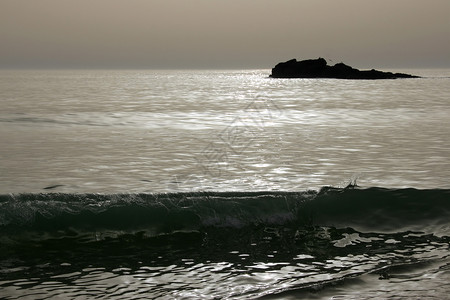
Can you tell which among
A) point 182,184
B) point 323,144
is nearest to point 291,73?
point 323,144

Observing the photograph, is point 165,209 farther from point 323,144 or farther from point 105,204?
point 323,144

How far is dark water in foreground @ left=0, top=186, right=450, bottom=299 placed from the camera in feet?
26.2

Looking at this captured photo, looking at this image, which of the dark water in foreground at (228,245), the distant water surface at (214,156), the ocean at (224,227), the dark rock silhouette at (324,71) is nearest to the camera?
the dark water in foreground at (228,245)

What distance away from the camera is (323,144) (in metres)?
29.0

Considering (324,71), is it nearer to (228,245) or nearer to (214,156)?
(214,156)

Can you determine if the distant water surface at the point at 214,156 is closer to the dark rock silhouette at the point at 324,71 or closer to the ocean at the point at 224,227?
the ocean at the point at 224,227

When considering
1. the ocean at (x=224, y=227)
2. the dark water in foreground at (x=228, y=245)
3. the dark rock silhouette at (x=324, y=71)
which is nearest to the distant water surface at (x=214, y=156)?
the ocean at (x=224, y=227)

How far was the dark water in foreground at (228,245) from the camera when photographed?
799 centimetres

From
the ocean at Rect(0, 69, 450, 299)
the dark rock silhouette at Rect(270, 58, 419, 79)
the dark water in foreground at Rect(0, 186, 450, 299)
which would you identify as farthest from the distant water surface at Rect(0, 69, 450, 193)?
the dark rock silhouette at Rect(270, 58, 419, 79)

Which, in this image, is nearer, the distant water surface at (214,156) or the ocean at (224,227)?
the ocean at (224,227)

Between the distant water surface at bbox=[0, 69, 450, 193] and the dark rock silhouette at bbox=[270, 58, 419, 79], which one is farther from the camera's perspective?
the dark rock silhouette at bbox=[270, 58, 419, 79]

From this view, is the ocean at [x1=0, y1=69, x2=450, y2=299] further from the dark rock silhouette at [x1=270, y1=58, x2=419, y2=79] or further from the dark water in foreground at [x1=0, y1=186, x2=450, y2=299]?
the dark rock silhouette at [x1=270, y1=58, x2=419, y2=79]

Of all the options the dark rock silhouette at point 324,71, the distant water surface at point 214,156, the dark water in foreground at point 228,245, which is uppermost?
the dark rock silhouette at point 324,71

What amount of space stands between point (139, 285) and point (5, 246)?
3853 millimetres
